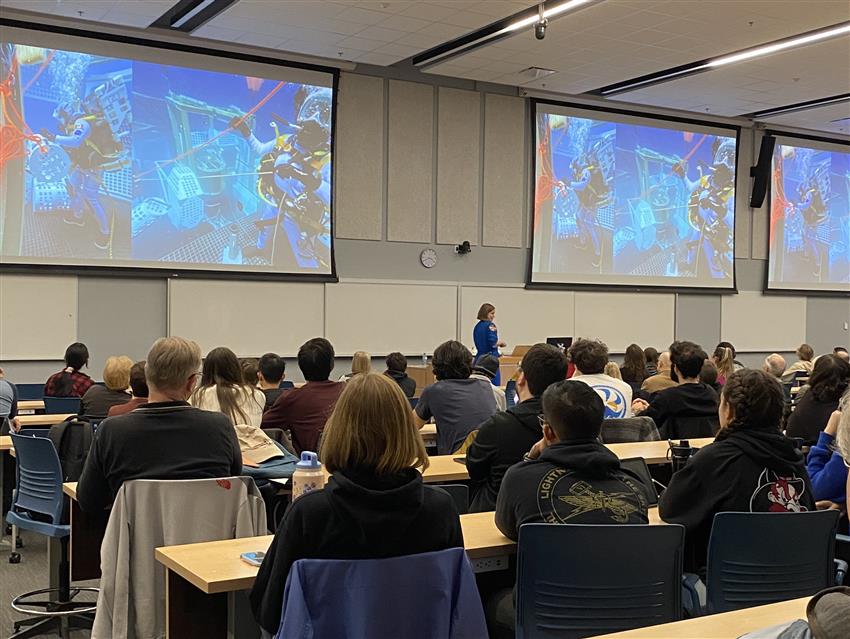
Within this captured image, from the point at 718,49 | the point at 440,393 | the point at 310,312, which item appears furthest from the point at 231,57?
the point at 440,393

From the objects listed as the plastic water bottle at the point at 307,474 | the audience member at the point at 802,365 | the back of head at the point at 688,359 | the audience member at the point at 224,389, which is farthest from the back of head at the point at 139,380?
the audience member at the point at 802,365

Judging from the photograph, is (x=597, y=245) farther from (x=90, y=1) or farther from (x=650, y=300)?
(x=90, y=1)

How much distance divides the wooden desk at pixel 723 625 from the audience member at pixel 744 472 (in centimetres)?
76

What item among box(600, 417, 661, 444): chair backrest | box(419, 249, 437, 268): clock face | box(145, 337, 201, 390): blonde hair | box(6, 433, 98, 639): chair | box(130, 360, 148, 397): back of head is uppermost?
box(419, 249, 437, 268): clock face

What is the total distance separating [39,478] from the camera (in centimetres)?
416

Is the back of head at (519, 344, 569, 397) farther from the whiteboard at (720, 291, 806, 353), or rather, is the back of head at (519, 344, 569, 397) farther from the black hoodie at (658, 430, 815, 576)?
the whiteboard at (720, 291, 806, 353)

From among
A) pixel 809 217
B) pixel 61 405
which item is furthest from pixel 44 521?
pixel 809 217

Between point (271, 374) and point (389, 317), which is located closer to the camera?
point (271, 374)

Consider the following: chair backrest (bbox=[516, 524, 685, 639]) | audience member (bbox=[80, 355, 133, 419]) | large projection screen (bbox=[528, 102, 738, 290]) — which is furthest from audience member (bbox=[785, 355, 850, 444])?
large projection screen (bbox=[528, 102, 738, 290])

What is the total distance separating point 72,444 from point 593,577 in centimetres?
307

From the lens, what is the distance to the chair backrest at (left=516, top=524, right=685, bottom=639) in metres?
2.43

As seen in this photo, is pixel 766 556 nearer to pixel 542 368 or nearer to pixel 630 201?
pixel 542 368

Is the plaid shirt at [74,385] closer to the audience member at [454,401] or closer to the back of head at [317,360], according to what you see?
the back of head at [317,360]

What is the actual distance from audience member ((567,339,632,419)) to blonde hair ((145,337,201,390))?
8.56 feet
